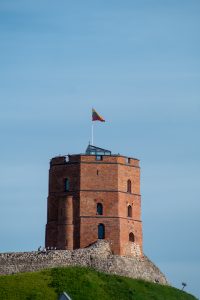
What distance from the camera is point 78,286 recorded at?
50.8m

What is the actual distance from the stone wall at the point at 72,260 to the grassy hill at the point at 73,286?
1.11 metres

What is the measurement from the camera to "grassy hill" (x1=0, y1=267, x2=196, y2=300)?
4906cm

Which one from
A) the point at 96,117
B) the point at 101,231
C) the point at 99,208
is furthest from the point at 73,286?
the point at 96,117

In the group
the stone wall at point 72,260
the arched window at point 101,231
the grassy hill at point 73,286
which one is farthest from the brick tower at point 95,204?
the grassy hill at point 73,286

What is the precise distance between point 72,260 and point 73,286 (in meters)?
4.25

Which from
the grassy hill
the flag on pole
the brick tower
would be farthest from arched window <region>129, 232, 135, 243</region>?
the flag on pole

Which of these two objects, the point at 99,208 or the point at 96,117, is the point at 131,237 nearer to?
the point at 99,208

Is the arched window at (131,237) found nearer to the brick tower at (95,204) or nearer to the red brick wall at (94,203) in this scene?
the brick tower at (95,204)

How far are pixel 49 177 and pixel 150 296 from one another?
1395 centimetres

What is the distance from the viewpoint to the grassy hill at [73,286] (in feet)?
Answer: 161

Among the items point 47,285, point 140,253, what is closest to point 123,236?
point 140,253

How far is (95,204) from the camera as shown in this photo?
2313 inches

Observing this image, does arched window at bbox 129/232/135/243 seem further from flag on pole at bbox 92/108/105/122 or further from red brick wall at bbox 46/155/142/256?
flag on pole at bbox 92/108/105/122

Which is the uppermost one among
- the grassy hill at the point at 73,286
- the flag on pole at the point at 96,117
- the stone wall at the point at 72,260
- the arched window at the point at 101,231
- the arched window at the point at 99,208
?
the flag on pole at the point at 96,117
